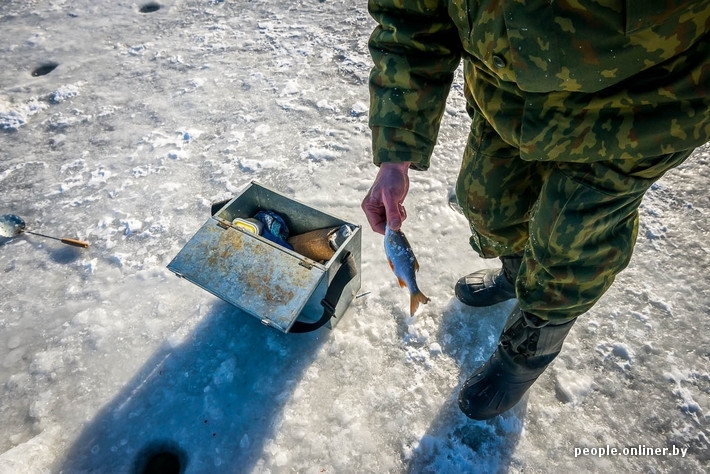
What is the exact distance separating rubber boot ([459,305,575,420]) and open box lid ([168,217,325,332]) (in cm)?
85

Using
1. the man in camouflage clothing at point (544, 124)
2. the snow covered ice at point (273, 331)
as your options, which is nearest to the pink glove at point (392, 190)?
the man in camouflage clothing at point (544, 124)

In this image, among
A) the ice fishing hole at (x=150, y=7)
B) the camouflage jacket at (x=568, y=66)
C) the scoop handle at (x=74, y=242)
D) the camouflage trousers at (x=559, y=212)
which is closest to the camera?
the camouflage jacket at (x=568, y=66)

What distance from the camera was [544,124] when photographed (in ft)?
3.97

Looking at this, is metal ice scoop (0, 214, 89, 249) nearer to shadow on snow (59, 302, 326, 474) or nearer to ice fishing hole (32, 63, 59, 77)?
shadow on snow (59, 302, 326, 474)

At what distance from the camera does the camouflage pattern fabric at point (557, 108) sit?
0.99 m

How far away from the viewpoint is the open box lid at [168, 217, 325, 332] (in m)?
1.76

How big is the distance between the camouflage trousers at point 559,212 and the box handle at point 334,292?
23.1 inches

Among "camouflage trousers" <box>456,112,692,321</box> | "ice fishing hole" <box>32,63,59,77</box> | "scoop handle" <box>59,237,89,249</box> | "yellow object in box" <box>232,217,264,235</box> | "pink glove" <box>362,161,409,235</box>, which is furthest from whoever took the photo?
"ice fishing hole" <box>32,63,59,77</box>

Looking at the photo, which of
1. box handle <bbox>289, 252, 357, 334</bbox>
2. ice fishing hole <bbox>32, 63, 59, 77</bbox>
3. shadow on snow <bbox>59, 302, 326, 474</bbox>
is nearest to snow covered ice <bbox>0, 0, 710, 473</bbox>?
shadow on snow <bbox>59, 302, 326, 474</bbox>

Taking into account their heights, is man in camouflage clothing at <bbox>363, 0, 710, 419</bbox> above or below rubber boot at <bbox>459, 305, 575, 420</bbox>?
above

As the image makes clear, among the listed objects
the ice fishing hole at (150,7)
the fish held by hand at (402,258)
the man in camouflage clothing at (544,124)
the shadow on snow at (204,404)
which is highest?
the man in camouflage clothing at (544,124)

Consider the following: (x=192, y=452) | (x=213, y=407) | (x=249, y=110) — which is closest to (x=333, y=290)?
(x=213, y=407)

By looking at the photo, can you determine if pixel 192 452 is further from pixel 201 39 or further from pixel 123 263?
pixel 201 39

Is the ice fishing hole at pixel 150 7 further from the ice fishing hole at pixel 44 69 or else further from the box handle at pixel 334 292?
the box handle at pixel 334 292
